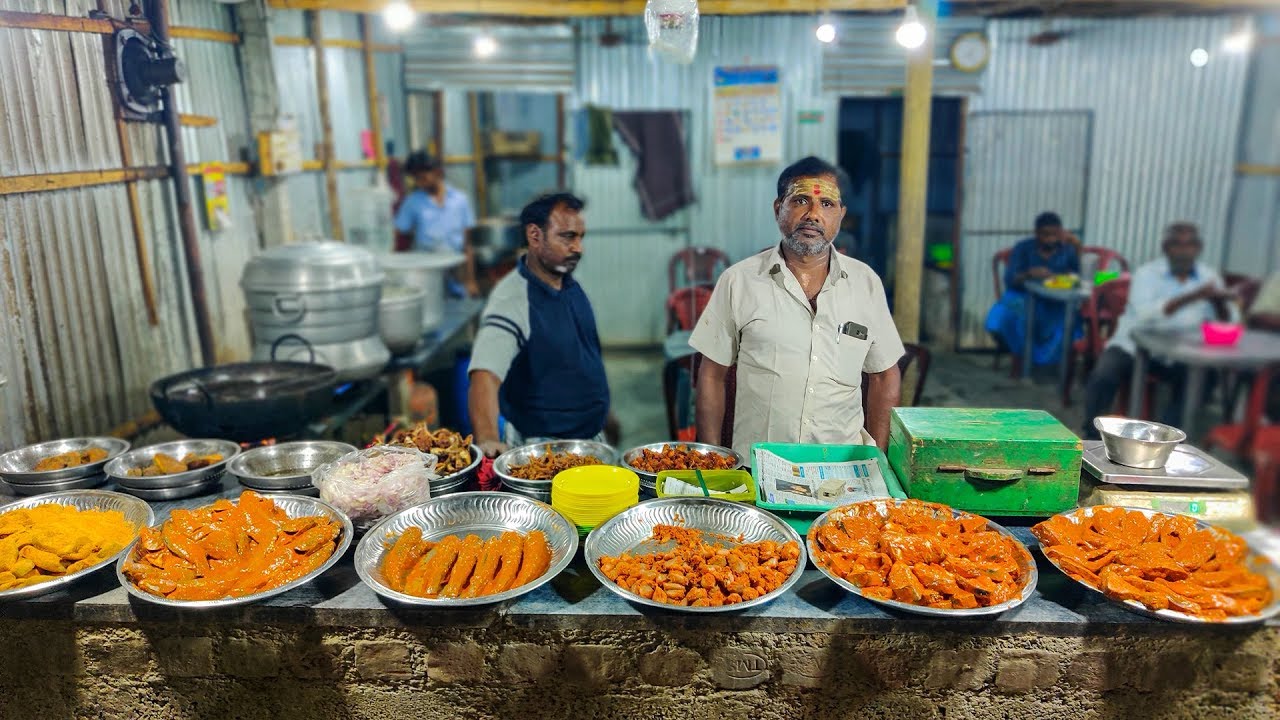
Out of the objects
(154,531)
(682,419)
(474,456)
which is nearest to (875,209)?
(682,419)

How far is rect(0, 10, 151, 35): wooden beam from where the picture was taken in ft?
11.2

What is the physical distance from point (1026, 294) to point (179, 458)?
759 centimetres

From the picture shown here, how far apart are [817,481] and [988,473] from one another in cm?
54

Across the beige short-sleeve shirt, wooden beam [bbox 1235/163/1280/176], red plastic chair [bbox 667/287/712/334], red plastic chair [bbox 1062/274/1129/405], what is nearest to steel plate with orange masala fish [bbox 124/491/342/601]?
the beige short-sleeve shirt

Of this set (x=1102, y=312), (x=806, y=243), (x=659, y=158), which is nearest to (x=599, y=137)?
(x=659, y=158)

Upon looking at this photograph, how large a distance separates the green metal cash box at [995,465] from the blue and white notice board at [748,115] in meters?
6.77

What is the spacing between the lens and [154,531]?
92.7 inches

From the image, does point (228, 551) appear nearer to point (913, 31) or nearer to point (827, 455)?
point (827, 455)

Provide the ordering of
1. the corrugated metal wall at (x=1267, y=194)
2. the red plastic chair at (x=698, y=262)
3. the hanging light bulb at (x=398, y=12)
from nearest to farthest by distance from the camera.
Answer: the corrugated metal wall at (x=1267, y=194), the hanging light bulb at (x=398, y=12), the red plastic chair at (x=698, y=262)

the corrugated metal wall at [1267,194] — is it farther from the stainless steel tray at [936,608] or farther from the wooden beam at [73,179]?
the wooden beam at [73,179]

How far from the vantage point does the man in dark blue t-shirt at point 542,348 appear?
3.44 meters

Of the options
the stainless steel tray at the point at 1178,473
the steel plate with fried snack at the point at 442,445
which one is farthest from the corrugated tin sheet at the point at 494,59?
the stainless steel tray at the point at 1178,473

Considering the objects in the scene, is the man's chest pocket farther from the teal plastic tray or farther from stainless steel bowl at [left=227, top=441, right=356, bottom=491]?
stainless steel bowl at [left=227, top=441, right=356, bottom=491]

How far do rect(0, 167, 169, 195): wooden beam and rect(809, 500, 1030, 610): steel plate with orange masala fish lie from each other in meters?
3.65
